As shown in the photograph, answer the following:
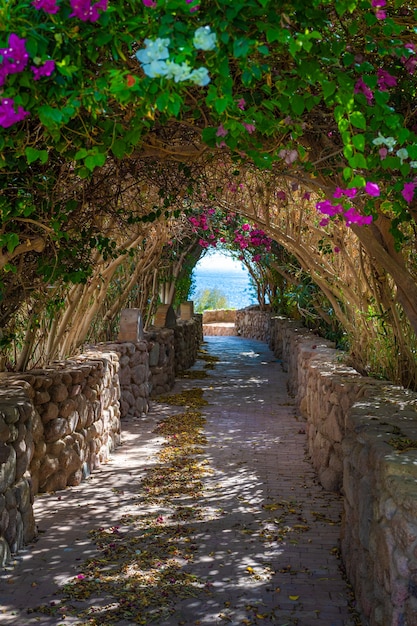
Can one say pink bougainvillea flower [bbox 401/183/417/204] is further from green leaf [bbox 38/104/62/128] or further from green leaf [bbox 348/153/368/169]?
green leaf [bbox 38/104/62/128]

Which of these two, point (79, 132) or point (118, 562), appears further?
point (118, 562)

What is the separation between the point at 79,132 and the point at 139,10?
701 mm

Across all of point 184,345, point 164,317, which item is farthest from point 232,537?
point 184,345

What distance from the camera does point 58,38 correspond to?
214cm

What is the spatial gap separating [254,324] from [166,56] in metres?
20.9

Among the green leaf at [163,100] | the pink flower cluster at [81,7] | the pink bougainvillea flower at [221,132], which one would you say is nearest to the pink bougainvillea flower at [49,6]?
the pink flower cluster at [81,7]

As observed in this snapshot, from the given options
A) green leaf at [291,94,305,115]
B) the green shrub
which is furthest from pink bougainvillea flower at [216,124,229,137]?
the green shrub

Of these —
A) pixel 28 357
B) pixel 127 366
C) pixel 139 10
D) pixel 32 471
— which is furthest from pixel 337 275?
pixel 139 10

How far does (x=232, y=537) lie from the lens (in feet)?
15.4

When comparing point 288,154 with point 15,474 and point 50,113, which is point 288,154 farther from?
point 15,474

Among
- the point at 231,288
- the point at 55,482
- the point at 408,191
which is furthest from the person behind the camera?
the point at 231,288

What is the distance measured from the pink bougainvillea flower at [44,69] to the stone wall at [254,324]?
17.7 meters

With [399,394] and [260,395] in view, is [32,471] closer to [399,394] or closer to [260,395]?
[399,394]

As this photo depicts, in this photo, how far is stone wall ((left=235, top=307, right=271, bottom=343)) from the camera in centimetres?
2072
